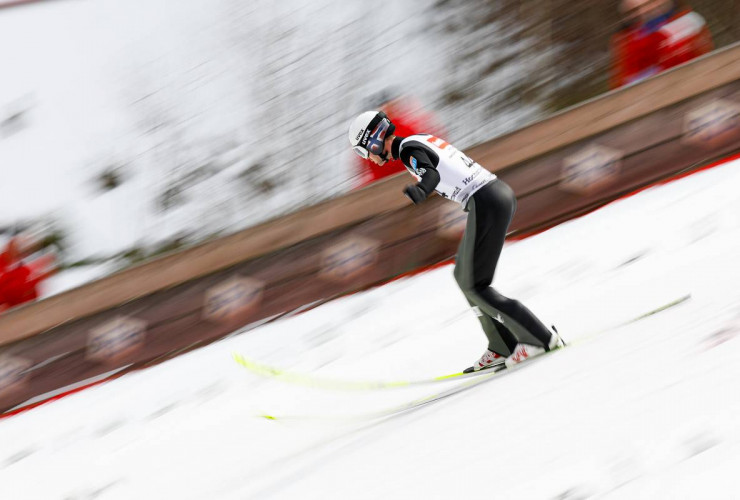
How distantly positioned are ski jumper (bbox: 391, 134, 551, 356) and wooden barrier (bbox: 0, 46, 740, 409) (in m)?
1.36

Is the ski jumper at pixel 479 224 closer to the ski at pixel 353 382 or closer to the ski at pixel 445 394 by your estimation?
the ski at pixel 445 394

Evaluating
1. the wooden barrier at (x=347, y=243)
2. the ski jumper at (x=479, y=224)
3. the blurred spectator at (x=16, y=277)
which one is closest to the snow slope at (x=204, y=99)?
the blurred spectator at (x=16, y=277)

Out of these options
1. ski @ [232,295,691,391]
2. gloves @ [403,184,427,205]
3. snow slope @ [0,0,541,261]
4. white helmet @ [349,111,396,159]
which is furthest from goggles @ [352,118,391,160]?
snow slope @ [0,0,541,261]

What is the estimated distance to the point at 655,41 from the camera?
4332mm

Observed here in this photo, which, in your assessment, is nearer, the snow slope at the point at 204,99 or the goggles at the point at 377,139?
the goggles at the point at 377,139

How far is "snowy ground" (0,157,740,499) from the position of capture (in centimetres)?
209

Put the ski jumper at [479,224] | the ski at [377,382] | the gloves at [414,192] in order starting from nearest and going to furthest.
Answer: the gloves at [414,192], the ski jumper at [479,224], the ski at [377,382]

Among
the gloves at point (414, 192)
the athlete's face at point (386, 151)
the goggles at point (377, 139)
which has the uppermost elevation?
the goggles at point (377, 139)

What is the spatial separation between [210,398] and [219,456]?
588mm

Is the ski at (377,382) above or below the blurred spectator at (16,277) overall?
below

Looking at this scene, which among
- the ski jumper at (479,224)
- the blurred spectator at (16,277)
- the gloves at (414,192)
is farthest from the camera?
the blurred spectator at (16,277)

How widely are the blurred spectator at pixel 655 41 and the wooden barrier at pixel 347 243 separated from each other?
0.14 metres

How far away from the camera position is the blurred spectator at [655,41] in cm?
416

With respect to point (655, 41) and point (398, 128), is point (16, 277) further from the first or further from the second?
point (655, 41)
